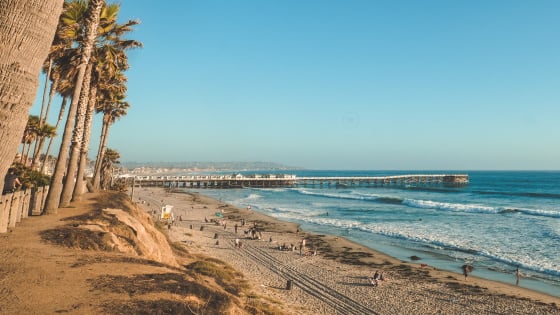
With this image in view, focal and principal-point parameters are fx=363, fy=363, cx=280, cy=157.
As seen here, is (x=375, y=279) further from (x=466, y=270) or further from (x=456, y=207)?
(x=456, y=207)

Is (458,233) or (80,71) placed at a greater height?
(80,71)

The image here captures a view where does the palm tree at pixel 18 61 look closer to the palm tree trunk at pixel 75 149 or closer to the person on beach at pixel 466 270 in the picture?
the palm tree trunk at pixel 75 149

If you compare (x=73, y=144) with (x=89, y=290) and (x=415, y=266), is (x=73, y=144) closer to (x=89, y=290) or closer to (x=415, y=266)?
(x=89, y=290)

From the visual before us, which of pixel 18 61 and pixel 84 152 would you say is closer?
pixel 18 61

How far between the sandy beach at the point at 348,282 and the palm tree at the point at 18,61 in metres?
12.5

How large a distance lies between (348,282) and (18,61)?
61.5ft

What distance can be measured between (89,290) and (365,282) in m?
15.6

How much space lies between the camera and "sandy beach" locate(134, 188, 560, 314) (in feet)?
51.3

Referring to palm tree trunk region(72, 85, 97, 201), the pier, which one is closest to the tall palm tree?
palm tree trunk region(72, 85, 97, 201)

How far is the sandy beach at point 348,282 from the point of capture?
15.6m

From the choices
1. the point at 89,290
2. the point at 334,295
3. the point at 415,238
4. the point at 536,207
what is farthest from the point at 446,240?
the point at 536,207

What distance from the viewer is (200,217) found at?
43125 millimetres

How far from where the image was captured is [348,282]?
19.2m

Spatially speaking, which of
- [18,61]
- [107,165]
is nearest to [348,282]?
[18,61]
